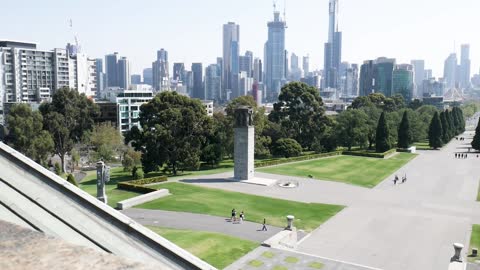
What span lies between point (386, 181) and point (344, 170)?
6493 mm

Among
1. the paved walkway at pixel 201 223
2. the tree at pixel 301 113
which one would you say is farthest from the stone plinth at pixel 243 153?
the tree at pixel 301 113

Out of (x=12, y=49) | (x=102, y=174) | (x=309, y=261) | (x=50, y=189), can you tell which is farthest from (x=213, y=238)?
(x=12, y=49)

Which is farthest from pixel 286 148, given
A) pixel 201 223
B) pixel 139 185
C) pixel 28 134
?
pixel 28 134

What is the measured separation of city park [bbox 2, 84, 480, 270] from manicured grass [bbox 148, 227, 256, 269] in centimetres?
6

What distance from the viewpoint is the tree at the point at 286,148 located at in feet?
192

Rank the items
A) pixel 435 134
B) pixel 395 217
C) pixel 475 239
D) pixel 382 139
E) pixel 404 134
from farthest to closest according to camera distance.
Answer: pixel 435 134 < pixel 404 134 < pixel 382 139 < pixel 395 217 < pixel 475 239

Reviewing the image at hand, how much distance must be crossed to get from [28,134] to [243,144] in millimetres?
23446

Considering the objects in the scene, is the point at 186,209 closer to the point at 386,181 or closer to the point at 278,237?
the point at 278,237

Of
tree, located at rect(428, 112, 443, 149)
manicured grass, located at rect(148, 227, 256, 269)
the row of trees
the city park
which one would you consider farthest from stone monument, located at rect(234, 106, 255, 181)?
the row of trees

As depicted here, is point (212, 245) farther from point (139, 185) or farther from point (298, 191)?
point (298, 191)

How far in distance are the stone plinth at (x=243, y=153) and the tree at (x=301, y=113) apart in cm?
2382

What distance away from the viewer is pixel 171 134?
43.8 meters

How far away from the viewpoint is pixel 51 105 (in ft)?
192

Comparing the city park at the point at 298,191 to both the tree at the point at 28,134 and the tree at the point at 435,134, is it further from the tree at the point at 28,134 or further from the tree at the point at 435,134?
the tree at the point at 28,134
